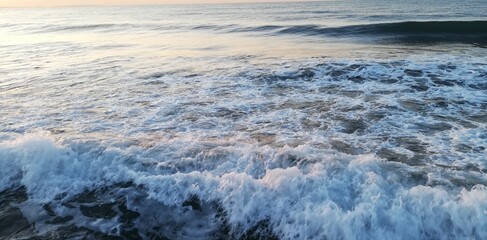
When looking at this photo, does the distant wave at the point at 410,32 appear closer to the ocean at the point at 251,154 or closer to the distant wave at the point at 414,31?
the distant wave at the point at 414,31

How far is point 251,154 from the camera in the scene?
546 cm

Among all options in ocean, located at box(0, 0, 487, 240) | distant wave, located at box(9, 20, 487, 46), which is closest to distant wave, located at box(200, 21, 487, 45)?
distant wave, located at box(9, 20, 487, 46)

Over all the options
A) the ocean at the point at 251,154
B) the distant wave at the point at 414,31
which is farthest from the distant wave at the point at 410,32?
the ocean at the point at 251,154

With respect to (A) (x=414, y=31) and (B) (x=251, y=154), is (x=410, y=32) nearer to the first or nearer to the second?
(A) (x=414, y=31)

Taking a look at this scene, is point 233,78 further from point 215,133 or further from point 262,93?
point 215,133

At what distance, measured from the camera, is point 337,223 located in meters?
3.92

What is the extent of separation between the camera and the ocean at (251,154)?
412 cm

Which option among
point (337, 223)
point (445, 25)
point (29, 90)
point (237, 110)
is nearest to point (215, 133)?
point (237, 110)

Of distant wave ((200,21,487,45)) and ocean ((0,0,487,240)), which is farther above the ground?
ocean ((0,0,487,240))

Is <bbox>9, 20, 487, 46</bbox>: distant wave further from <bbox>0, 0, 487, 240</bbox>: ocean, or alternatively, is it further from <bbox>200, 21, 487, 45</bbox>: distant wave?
<bbox>0, 0, 487, 240</bbox>: ocean

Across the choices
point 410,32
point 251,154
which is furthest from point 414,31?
point 251,154

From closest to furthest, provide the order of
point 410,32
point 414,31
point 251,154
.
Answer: point 251,154 → point 410,32 → point 414,31

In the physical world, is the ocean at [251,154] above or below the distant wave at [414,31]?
above

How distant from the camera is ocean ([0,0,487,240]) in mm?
4121
